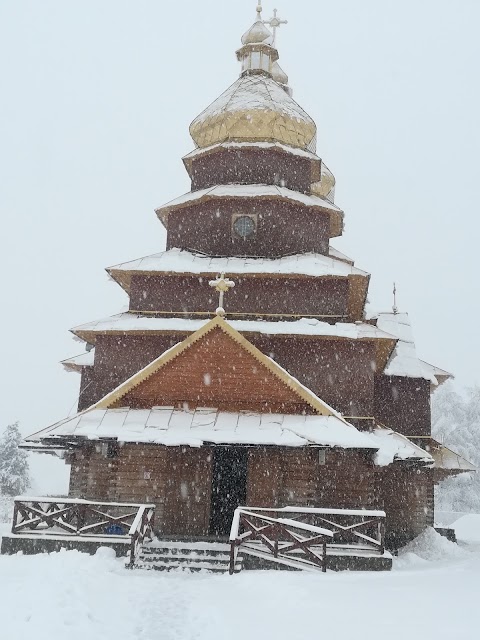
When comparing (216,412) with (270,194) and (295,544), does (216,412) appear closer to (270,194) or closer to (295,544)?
(295,544)

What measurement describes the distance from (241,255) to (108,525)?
28.4 ft

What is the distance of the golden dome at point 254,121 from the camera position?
2127cm

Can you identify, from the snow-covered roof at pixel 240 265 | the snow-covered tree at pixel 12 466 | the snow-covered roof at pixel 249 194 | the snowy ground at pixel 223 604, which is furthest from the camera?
the snow-covered tree at pixel 12 466

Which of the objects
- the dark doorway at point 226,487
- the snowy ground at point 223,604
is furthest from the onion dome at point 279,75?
the snowy ground at point 223,604

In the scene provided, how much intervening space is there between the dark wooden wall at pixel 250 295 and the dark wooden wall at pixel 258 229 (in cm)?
143

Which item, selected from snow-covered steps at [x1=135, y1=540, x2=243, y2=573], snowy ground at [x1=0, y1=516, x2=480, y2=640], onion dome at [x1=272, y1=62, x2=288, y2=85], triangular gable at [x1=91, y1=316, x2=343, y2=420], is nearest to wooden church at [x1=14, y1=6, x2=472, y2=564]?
triangular gable at [x1=91, y1=316, x2=343, y2=420]

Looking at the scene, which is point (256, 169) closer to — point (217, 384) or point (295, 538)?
point (217, 384)

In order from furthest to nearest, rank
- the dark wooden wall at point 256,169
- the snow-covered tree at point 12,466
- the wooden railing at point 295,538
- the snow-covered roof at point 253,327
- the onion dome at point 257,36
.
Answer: the snow-covered tree at point 12,466, the onion dome at point 257,36, the dark wooden wall at point 256,169, the snow-covered roof at point 253,327, the wooden railing at point 295,538

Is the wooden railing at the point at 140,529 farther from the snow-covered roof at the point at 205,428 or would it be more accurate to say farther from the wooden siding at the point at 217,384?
the wooden siding at the point at 217,384

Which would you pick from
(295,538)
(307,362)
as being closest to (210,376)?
(307,362)

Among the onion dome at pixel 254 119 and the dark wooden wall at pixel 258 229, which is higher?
the onion dome at pixel 254 119

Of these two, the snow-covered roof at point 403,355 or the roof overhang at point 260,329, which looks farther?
the snow-covered roof at point 403,355

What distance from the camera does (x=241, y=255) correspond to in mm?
19969

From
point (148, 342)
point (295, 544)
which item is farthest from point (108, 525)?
point (148, 342)
